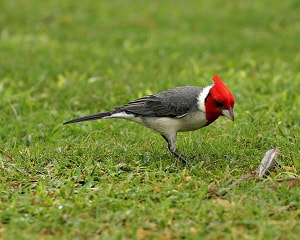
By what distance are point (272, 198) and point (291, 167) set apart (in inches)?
30.3

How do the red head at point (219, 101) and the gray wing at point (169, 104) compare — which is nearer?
the red head at point (219, 101)

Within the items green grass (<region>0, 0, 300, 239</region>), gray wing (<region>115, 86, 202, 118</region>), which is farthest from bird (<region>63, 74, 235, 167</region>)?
green grass (<region>0, 0, 300, 239</region>)

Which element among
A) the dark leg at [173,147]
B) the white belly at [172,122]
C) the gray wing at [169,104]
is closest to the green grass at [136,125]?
the dark leg at [173,147]

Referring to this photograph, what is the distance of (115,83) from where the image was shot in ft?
27.3

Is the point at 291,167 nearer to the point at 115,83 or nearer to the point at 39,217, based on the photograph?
the point at 39,217

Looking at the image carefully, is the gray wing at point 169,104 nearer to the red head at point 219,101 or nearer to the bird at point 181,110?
the bird at point 181,110

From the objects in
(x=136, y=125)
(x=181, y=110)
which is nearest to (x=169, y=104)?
(x=181, y=110)

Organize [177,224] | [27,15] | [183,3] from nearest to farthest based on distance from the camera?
[177,224] < [27,15] < [183,3]

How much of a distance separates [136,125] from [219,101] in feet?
5.52

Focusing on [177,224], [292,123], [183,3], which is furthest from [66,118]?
[183,3]

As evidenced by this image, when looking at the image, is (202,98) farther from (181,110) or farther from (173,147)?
(173,147)

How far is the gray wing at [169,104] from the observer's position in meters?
5.64

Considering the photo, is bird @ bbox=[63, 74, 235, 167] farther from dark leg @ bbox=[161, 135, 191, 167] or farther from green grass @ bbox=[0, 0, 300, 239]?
green grass @ bbox=[0, 0, 300, 239]

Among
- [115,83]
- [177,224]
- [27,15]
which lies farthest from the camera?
[27,15]
